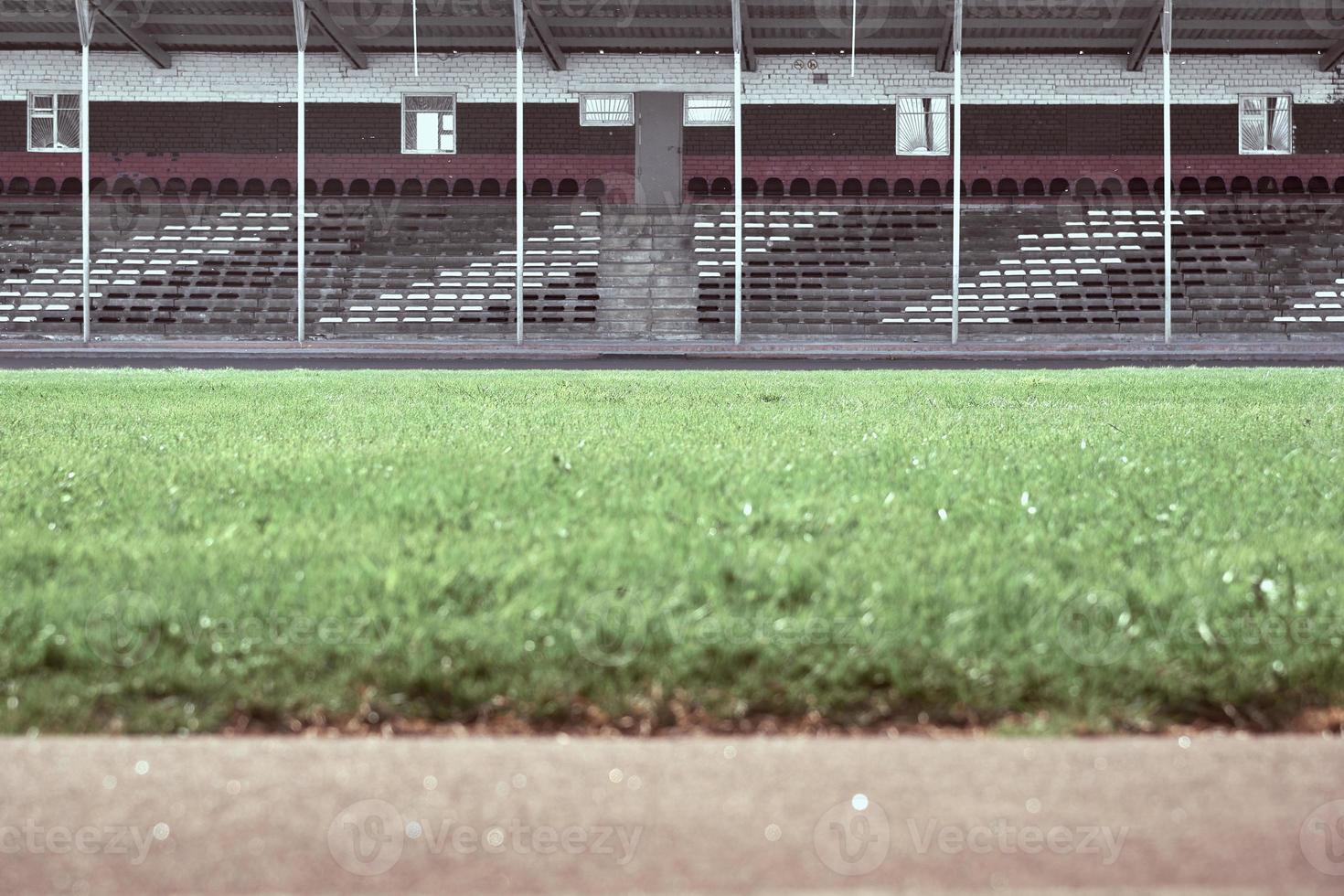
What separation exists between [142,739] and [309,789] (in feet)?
1.53

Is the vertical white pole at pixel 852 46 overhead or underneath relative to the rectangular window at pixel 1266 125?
overhead

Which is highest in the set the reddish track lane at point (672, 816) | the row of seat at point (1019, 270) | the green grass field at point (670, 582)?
the row of seat at point (1019, 270)

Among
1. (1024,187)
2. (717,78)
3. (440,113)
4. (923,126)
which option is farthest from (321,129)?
(1024,187)

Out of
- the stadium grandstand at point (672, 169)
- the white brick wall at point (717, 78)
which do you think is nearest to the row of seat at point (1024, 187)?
the stadium grandstand at point (672, 169)

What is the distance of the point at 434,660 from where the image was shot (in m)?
2.68

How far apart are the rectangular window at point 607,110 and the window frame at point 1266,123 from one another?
14177 mm

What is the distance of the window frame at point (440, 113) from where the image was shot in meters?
28.6

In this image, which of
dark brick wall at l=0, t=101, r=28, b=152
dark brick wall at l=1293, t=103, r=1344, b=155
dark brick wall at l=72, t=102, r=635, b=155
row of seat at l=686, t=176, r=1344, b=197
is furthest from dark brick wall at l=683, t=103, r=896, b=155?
dark brick wall at l=0, t=101, r=28, b=152

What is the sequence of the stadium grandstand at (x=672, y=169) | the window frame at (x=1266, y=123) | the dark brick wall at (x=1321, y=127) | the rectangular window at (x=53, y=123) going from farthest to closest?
the rectangular window at (x=53, y=123), the dark brick wall at (x=1321, y=127), the window frame at (x=1266, y=123), the stadium grandstand at (x=672, y=169)

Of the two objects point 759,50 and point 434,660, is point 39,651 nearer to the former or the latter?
point 434,660

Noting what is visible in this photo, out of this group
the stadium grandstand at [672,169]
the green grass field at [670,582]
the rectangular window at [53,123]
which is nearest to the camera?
the green grass field at [670,582]

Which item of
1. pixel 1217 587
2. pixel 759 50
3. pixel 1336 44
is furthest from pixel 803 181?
pixel 1217 587

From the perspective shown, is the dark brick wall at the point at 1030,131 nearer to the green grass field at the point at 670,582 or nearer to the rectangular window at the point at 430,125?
the rectangular window at the point at 430,125

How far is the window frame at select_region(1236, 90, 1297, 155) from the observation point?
2833cm
